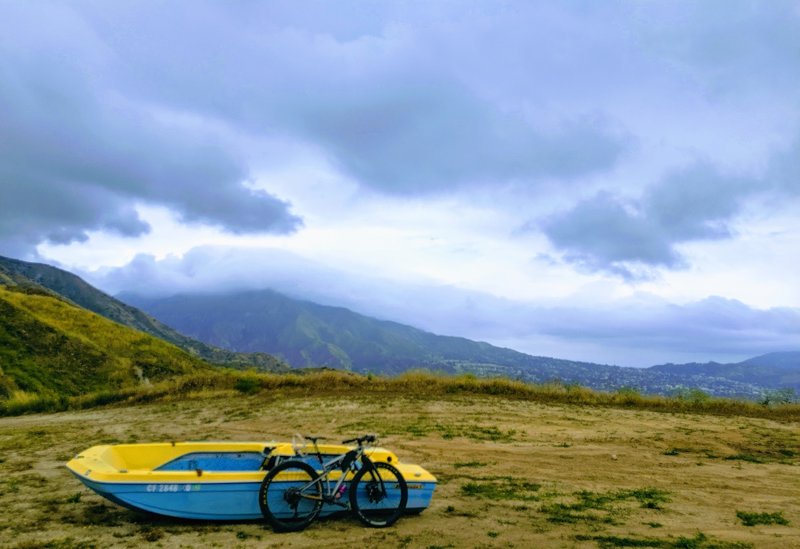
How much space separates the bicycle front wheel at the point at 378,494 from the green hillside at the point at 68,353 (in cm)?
2804

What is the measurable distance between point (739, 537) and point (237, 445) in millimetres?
8367

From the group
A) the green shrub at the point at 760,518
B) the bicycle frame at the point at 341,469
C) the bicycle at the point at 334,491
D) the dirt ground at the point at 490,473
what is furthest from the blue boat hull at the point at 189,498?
the green shrub at the point at 760,518

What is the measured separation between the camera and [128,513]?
875cm

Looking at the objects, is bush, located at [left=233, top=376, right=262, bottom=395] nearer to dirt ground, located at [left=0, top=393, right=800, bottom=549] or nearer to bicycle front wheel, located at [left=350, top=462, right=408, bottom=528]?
dirt ground, located at [left=0, top=393, right=800, bottom=549]

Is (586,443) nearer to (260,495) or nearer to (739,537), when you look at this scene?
(739,537)

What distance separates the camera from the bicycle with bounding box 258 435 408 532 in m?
8.10

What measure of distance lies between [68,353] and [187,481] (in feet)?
112

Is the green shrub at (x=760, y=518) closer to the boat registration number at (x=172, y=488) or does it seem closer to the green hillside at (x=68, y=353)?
the boat registration number at (x=172, y=488)

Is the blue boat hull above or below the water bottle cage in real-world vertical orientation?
below

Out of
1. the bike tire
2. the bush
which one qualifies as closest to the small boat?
the bike tire

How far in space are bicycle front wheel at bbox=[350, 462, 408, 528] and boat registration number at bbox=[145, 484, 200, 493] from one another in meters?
2.36

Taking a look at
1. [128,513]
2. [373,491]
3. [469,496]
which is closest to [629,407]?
[469,496]

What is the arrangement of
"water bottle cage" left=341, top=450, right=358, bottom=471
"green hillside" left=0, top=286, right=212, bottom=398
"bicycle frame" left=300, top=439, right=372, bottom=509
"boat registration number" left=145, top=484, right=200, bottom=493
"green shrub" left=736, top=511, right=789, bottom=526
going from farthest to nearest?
"green hillside" left=0, top=286, right=212, bottom=398 → "green shrub" left=736, top=511, right=789, bottom=526 → "water bottle cage" left=341, top=450, right=358, bottom=471 → "bicycle frame" left=300, top=439, right=372, bottom=509 → "boat registration number" left=145, top=484, right=200, bottom=493

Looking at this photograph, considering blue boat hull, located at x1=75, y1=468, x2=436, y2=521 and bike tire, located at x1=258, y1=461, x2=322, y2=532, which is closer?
blue boat hull, located at x1=75, y1=468, x2=436, y2=521
